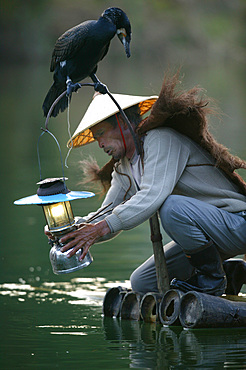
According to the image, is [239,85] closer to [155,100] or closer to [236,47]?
[236,47]

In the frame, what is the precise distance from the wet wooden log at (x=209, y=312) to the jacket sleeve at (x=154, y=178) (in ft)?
1.39

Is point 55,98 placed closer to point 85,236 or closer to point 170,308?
point 85,236

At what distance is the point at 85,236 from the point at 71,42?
2.91 ft

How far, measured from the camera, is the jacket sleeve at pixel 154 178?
3.62 meters

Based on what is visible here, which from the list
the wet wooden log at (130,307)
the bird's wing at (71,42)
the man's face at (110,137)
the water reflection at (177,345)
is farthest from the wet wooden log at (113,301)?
the bird's wing at (71,42)

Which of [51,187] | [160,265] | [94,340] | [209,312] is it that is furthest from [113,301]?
[51,187]

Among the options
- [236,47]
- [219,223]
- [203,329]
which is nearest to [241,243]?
[219,223]

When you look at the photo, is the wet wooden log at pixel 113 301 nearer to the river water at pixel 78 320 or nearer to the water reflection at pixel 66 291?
the river water at pixel 78 320

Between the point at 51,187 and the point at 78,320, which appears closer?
the point at 51,187

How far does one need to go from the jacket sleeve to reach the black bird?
15.5 inches

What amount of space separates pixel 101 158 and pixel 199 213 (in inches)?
272

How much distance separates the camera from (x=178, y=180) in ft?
12.4

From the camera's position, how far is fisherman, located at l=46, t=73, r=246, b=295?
363 cm

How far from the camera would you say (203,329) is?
3.61 meters
